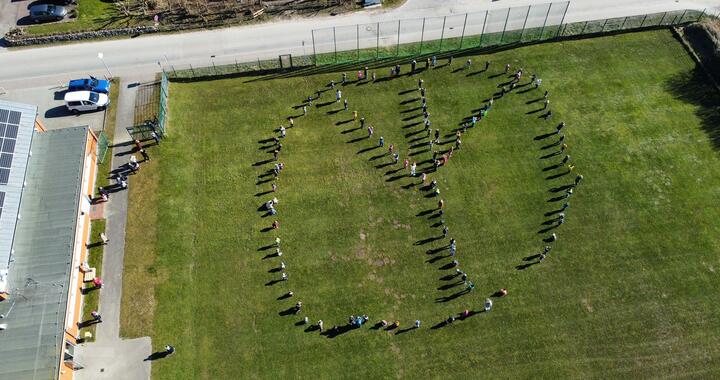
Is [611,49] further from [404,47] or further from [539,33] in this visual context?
[404,47]

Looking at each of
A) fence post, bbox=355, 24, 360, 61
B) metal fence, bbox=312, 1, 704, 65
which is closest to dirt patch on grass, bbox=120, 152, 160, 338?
metal fence, bbox=312, 1, 704, 65

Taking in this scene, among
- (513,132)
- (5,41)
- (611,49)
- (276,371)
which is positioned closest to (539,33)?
(611,49)

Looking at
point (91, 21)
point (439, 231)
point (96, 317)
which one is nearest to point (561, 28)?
point (439, 231)

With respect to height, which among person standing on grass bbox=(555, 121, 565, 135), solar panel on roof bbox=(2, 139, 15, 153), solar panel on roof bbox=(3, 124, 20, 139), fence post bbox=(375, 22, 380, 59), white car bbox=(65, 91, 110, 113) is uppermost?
fence post bbox=(375, 22, 380, 59)

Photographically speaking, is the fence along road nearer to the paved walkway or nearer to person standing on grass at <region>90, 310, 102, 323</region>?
the paved walkway

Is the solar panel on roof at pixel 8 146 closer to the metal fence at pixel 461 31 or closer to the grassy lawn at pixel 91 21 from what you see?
the grassy lawn at pixel 91 21

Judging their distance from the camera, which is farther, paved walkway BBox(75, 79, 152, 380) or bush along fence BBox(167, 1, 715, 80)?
bush along fence BBox(167, 1, 715, 80)

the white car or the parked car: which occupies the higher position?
the parked car
